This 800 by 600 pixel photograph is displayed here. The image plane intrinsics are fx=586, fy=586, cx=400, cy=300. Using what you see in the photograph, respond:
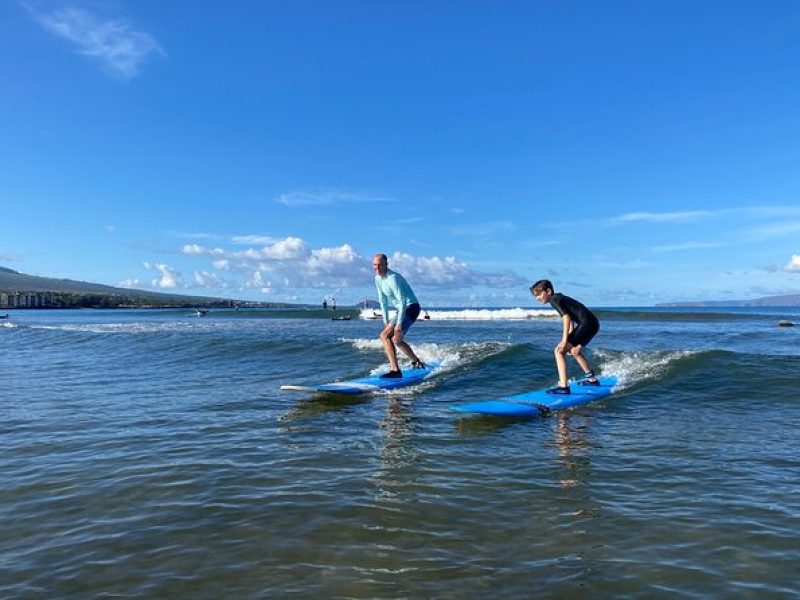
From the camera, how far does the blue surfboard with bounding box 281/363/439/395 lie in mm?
11656

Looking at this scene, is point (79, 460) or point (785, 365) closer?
point (79, 460)

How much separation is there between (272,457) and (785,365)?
42.8ft

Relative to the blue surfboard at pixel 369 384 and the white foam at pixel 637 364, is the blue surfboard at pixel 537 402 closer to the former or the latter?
the white foam at pixel 637 364

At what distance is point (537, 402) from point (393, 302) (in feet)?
14.7

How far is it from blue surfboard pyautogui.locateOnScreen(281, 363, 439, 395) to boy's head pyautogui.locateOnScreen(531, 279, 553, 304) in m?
3.79

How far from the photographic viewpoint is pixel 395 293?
1334cm

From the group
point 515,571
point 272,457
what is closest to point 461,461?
point 272,457

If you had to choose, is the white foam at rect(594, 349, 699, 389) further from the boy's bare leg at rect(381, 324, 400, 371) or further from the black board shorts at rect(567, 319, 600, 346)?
the boy's bare leg at rect(381, 324, 400, 371)

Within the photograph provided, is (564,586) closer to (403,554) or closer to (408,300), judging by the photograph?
(403,554)

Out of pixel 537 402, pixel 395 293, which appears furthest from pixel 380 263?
pixel 537 402

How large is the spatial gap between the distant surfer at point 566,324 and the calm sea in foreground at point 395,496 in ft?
3.01

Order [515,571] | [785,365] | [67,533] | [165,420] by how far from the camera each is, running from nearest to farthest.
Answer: [515,571] < [67,533] < [165,420] < [785,365]

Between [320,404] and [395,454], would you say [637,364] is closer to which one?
[320,404]

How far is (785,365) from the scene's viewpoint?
14328mm
